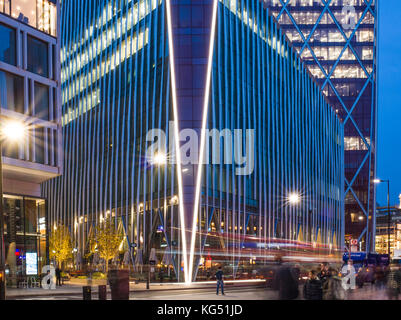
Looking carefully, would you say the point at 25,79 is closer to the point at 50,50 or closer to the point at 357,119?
the point at 50,50

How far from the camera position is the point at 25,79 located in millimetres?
40219

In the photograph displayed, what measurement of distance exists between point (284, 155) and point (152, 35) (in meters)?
26.5

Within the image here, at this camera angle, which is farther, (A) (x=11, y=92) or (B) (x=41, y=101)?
(B) (x=41, y=101)

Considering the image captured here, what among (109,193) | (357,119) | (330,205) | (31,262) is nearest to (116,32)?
(109,193)

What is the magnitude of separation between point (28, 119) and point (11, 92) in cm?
230

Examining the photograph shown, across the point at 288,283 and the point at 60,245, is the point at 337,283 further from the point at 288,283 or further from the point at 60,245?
the point at 60,245

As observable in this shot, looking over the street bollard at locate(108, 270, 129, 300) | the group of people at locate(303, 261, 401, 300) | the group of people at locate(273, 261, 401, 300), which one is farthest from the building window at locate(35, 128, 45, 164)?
the group of people at locate(273, 261, 401, 300)

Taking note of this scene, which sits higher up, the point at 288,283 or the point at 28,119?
the point at 28,119

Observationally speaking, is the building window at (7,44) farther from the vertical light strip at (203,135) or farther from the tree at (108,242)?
the tree at (108,242)

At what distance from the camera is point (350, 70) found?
12619cm

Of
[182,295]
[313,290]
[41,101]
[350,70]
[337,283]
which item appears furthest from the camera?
[350,70]

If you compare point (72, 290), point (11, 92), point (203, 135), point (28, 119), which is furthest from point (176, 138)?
point (72, 290)

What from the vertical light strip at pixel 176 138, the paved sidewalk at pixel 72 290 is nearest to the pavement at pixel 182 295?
the paved sidewalk at pixel 72 290

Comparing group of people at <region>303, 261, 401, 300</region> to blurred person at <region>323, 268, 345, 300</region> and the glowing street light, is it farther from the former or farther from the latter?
the glowing street light
